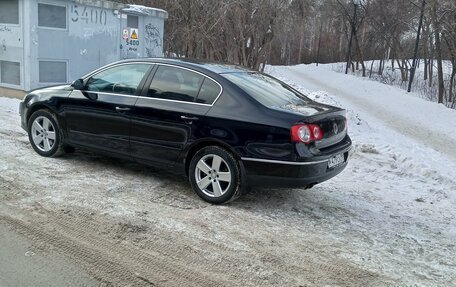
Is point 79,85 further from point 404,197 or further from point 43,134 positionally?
point 404,197

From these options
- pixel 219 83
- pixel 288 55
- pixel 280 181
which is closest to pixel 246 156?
pixel 280 181

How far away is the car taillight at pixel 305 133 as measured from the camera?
4.80m

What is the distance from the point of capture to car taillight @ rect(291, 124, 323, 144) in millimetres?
4801

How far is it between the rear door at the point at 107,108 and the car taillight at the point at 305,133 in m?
2.07

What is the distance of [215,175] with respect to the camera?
206 inches

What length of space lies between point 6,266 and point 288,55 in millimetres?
47126

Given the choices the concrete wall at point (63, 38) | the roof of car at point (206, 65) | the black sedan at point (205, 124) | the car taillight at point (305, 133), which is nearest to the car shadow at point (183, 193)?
the black sedan at point (205, 124)

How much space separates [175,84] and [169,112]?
38 centimetres

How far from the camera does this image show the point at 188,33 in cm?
1471

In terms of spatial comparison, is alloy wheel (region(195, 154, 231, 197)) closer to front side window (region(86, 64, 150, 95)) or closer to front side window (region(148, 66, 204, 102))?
front side window (region(148, 66, 204, 102))

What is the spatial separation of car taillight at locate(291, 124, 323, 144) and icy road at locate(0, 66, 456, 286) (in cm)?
87

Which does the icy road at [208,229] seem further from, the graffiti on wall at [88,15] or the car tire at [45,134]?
the graffiti on wall at [88,15]

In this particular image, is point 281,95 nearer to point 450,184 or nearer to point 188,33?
point 450,184

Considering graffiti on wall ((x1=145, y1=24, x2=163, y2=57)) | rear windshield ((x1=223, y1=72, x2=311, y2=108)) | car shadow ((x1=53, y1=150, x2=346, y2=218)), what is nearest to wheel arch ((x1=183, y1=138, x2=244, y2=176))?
car shadow ((x1=53, y1=150, x2=346, y2=218))
